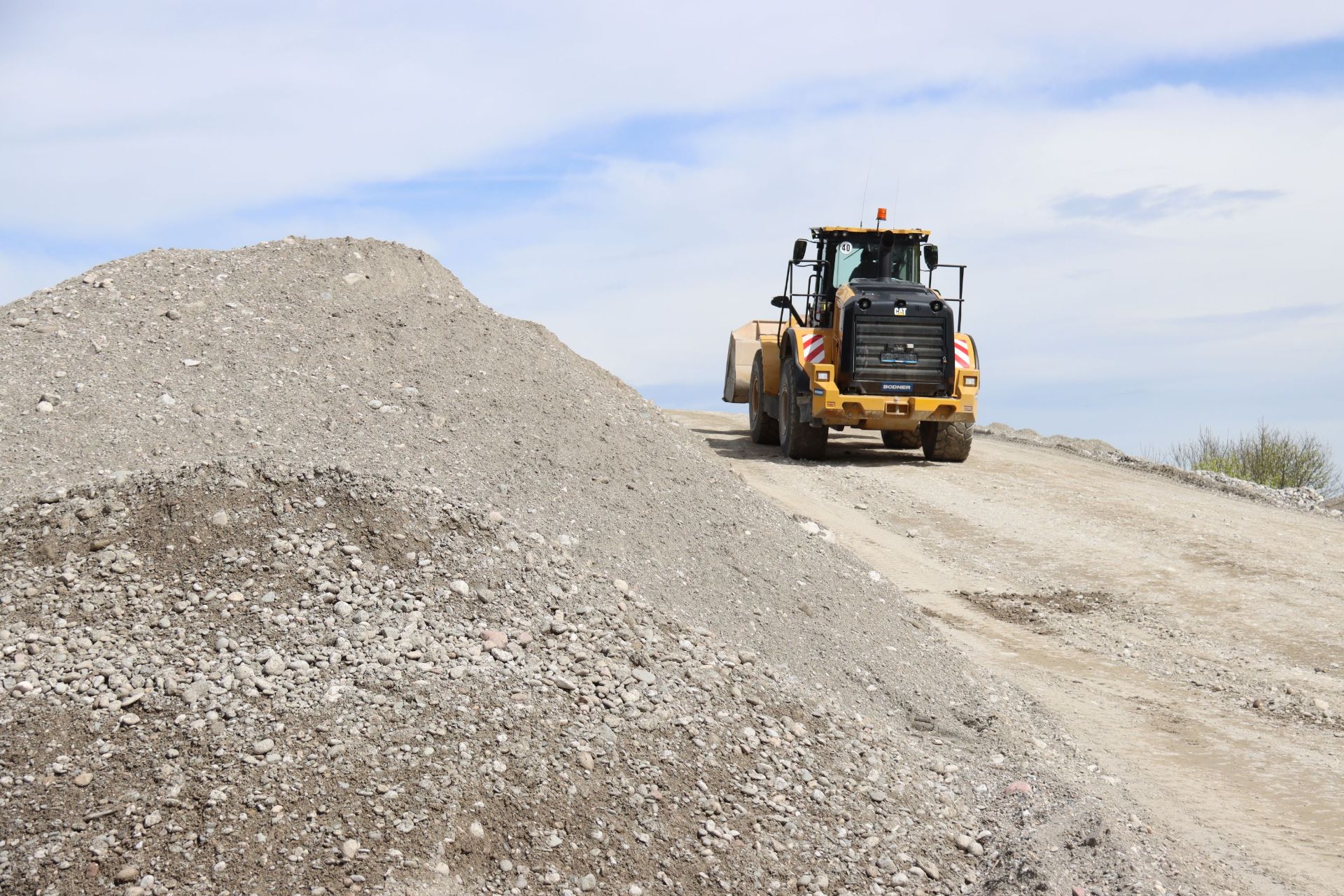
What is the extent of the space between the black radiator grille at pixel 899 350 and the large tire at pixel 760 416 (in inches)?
87.3

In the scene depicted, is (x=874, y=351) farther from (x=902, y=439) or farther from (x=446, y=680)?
(x=446, y=680)

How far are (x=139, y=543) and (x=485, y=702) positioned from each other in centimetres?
207

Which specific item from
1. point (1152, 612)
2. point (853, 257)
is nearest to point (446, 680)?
point (1152, 612)

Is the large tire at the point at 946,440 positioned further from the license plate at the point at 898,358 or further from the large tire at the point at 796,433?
the large tire at the point at 796,433

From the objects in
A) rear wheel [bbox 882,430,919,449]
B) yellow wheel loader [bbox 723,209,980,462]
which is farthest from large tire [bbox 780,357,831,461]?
rear wheel [bbox 882,430,919,449]

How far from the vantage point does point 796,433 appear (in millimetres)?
14352

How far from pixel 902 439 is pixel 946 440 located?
3.49 ft

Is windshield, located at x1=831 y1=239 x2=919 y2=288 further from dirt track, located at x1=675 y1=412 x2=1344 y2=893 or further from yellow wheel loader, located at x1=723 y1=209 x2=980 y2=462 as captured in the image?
dirt track, located at x1=675 y1=412 x2=1344 y2=893

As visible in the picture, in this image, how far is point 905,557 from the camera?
10.1 m

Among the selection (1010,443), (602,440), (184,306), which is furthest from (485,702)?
(1010,443)

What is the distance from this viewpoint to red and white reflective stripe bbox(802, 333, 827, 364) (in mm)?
14047

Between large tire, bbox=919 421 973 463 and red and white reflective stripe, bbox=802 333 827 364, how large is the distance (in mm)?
1581

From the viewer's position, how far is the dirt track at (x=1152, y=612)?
18.0 feet

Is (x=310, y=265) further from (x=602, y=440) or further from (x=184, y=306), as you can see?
(x=602, y=440)
